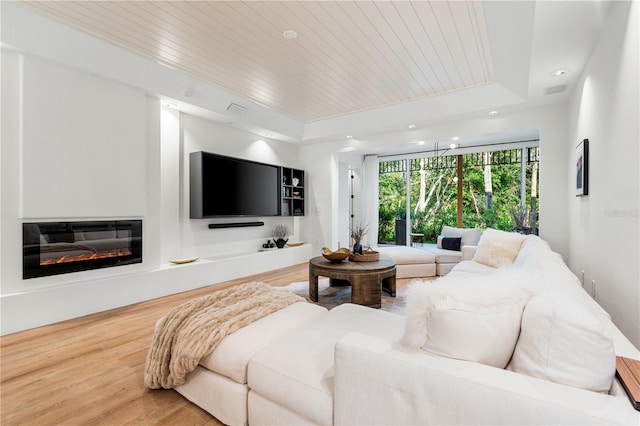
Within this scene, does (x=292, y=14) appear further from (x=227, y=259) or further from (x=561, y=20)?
(x=227, y=259)

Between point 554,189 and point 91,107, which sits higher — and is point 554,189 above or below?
below

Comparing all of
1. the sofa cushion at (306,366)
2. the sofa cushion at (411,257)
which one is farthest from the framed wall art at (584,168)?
the sofa cushion at (306,366)

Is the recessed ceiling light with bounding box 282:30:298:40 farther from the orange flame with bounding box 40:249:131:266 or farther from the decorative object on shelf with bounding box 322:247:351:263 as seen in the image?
the orange flame with bounding box 40:249:131:266

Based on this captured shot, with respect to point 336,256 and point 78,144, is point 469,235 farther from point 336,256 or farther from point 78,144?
point 78,144

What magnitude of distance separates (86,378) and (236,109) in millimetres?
3825

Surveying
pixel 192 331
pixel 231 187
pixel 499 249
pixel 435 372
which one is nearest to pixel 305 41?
pixel 231 187

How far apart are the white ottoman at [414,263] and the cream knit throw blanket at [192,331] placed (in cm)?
299

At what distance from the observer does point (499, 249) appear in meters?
3.69

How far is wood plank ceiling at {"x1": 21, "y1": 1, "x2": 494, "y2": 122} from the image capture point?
2602mm

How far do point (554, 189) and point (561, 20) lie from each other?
9.41 ft

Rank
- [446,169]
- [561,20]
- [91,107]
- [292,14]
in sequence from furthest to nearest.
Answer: [446,169] → [91,107] → [292,14] → [561,20]

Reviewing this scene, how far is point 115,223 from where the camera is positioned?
3.59m

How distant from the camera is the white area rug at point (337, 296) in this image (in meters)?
3.43

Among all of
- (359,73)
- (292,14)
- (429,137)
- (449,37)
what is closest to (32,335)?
(292,14)
